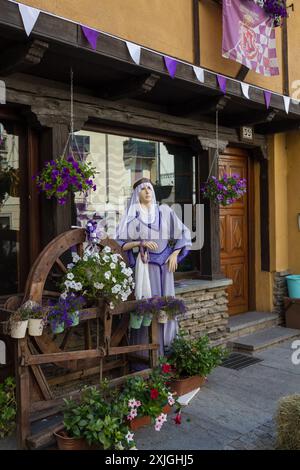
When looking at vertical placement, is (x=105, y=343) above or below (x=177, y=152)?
below

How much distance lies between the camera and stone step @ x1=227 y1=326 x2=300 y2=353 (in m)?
5.64

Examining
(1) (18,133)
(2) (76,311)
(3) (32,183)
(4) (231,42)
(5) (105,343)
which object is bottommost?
(5) (105,343)

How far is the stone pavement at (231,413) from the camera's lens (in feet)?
10.5

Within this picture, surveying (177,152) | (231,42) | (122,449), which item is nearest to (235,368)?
(122,449)

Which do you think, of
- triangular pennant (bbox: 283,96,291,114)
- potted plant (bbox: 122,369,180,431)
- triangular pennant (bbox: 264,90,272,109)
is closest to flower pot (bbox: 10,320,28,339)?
potted plant (bbox: 122,369,180,431)

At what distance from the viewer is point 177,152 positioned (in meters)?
5.68

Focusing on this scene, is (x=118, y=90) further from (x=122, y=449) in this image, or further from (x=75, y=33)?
(x=122, y=449)

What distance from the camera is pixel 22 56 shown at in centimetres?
335

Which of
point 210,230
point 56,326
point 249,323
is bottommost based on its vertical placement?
point 249,323

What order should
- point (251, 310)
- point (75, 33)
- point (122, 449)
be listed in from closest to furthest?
point (122, 449), point (75, 33), point (251, 310)

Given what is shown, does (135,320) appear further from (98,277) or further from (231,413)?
(231,413)

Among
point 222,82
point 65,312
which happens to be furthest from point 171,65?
point 65,312

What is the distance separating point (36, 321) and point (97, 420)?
0.78 metres

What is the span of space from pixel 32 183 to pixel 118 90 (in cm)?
123
